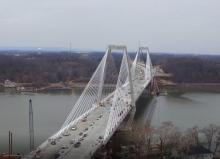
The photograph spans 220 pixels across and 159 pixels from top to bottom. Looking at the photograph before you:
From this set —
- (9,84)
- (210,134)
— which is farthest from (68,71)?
(210,134)

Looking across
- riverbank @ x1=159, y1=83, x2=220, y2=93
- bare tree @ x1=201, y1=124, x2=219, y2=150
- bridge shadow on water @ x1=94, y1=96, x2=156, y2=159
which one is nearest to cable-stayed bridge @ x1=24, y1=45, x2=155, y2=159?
bridge shadow on water @ x1=94, y1=96, x2=156, y2=159

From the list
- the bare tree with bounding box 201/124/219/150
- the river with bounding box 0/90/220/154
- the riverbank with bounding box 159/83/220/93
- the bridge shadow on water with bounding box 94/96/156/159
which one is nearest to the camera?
the bridge shadow on water with bounding box 94/96/156/159

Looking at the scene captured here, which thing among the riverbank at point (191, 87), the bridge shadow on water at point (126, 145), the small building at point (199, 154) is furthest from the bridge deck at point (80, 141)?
the riverbank at point (191, 87)

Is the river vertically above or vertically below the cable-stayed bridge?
below

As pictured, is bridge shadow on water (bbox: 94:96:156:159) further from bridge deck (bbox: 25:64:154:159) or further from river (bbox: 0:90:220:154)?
river (bbox: 0:90:220:154)

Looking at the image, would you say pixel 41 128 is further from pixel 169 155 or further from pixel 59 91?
pixel 59 91

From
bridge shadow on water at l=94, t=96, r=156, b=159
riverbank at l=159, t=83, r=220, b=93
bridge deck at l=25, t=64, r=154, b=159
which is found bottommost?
riverbank at l=159, t=83, r=220, b=93

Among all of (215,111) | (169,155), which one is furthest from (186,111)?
(169,155)

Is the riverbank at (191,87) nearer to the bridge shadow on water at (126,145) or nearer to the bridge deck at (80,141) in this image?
the bridge deck at (80,141)
